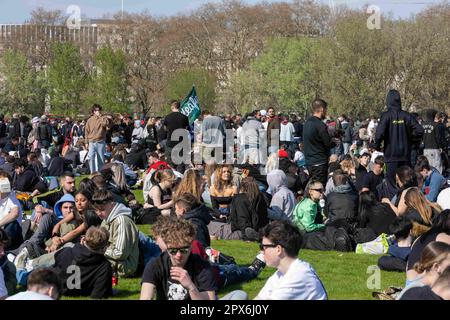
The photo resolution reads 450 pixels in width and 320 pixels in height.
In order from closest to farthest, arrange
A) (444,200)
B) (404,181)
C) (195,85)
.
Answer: (444,200), (404,181), (195,85)

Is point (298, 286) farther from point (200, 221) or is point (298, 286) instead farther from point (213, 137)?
point (213, 137)

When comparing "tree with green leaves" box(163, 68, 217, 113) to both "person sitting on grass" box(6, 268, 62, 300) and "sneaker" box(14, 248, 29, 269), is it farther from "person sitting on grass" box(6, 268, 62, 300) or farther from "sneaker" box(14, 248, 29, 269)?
"person sitting on grass" box(6, 268, 62, 300)

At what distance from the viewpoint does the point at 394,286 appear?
357 inches

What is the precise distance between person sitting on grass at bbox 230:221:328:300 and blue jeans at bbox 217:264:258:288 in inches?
114

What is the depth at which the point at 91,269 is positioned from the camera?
8.84m

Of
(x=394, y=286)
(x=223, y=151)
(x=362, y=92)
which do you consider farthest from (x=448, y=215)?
(x=362, y=92)

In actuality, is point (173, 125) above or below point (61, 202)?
above

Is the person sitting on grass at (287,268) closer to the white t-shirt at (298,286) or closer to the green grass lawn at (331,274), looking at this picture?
the white t-shirt at (298,286)

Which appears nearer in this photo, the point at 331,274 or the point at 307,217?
the point at 331,274

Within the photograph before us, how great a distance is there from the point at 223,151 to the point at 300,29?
5908 centimetres

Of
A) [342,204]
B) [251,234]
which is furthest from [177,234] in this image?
[342,204]

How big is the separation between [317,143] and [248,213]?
7.25 ft

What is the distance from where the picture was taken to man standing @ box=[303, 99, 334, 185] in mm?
13766

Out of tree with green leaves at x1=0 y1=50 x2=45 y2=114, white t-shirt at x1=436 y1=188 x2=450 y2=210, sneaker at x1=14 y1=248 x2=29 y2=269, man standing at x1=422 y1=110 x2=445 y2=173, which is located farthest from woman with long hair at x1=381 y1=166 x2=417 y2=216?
tree with green leaves at x1=0 y1=50 x2=45 y2=114
